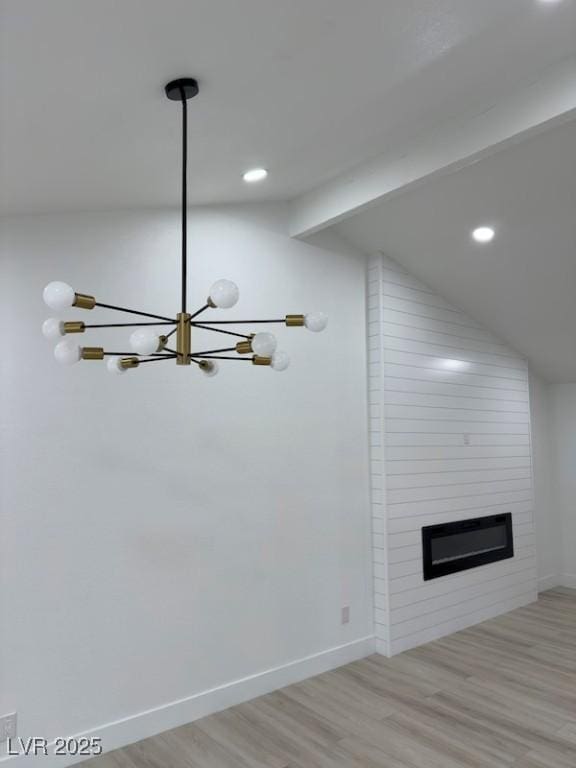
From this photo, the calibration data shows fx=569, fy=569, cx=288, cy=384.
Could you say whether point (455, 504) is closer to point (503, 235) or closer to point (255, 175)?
point (503, 235)

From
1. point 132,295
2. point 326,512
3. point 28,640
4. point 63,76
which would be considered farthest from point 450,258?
point 28,640

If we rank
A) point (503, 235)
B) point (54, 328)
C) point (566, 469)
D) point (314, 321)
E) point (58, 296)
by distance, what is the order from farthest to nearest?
point (566, 469) < point (503, 235) < point (314, 321) < point (54, 328) < point (58, 296)

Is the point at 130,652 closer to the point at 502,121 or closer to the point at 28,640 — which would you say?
the point at 28,640

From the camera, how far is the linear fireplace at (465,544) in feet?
15.3

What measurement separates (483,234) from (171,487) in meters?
2.76

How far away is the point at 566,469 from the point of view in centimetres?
634

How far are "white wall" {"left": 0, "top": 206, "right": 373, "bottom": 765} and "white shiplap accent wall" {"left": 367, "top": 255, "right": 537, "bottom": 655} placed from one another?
0.60 feet

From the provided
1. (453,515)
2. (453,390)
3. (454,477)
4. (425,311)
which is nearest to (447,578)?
(453,515)

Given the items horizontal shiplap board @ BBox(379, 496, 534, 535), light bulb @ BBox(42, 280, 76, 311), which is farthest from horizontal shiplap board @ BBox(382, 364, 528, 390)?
light bulb @ BBox(42, 280, 76, 311)

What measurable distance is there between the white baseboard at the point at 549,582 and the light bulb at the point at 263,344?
5263 millimetres

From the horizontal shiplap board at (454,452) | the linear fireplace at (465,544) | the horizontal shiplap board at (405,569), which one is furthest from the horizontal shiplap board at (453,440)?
the horizontal shiplap board at (405,569)

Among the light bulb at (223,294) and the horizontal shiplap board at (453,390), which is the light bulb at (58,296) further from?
the horizontal shiplap board at (453,390)

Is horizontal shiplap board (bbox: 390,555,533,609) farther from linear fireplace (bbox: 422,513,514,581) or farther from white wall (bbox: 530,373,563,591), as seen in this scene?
white wall (bbox: 530,373,563,591)

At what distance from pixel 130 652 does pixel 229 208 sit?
281 cm
